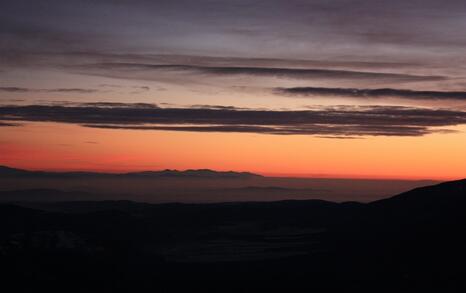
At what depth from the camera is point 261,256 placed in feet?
521

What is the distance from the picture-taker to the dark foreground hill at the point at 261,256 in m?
120

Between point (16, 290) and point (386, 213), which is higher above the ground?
point (386, 213)

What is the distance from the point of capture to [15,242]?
133m

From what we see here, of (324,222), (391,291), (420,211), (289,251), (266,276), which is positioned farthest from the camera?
(324,222)

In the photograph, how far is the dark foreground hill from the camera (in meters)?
120

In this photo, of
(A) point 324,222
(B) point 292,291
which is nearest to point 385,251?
(B) point 292,291

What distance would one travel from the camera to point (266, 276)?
432ft

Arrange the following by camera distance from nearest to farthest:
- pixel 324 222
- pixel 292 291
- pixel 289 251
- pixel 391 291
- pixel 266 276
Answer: pixel 391 291 → pixel 292 291 → pixel 266 276 → pixel 289 251 → pixel 324 222

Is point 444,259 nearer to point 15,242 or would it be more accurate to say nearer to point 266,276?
point 266,276

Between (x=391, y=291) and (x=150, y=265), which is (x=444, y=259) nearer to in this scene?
(x=391, y=291)

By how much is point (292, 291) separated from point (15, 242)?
4935 cm

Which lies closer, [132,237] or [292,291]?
[292,291]

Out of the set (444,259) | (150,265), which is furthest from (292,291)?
(150,265)

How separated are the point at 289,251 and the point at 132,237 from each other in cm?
4207
